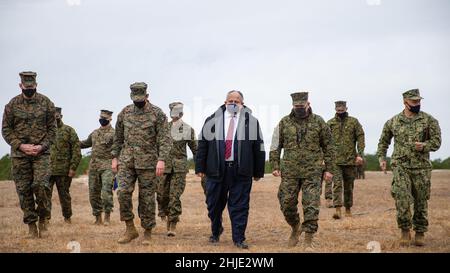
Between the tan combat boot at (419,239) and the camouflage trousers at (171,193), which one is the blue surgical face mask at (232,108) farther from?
the tan combat boot at (419,239)

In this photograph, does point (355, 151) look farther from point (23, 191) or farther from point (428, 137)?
point (23, 191)

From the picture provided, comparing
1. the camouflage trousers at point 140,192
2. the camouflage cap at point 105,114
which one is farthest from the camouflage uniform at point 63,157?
the camouflage trousers at point 140,192

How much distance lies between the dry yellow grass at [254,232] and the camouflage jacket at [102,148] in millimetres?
1424

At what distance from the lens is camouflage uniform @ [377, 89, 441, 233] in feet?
33.9

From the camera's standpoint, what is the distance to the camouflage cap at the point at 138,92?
1052cm

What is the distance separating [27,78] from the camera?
440 inches

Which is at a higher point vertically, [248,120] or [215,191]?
[248,120]

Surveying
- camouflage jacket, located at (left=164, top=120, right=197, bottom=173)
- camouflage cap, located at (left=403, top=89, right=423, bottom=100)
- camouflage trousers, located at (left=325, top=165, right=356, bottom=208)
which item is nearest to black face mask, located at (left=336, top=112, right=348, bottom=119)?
camouflage trousers, located at (left=325, top=165, right=356, bottom=208)

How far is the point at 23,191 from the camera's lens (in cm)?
1117

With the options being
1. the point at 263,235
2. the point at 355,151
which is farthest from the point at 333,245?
the point at 355,151

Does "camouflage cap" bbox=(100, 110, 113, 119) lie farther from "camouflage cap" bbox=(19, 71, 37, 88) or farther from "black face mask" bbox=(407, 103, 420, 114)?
"black face mask" bbox=(407, 103, 420, 114)

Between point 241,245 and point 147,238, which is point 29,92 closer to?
point 147,238

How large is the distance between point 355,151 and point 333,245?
5.59 m
